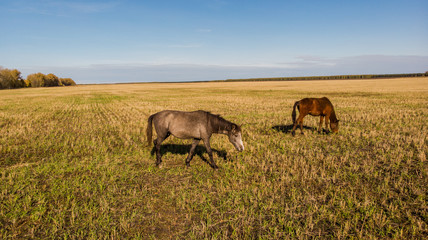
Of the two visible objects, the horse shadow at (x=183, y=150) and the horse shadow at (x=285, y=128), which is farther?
the horse shadow at (x=285, y=128)

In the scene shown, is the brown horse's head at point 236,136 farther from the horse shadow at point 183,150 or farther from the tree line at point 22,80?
the tree line at point 22,80

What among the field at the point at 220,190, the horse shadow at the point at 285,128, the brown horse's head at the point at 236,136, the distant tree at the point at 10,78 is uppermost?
the distant tree at the point at 10,78

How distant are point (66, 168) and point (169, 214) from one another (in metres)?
5.08

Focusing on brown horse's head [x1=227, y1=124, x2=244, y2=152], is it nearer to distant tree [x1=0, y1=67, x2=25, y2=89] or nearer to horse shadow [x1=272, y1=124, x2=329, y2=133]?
horse shadow [x1=272, y1=124, x2=329, y2=133]

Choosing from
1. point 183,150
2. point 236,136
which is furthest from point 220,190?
point 183,150

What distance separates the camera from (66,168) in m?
7.79

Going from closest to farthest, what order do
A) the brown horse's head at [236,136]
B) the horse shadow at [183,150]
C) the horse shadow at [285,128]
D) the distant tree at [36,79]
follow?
1. the brown horse's head at [236,136]
2. the horse shadow at [183,150]
3. the horse shadow at [285,128]
4. the distant tree at [36,79]

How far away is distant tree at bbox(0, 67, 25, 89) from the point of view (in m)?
99.4

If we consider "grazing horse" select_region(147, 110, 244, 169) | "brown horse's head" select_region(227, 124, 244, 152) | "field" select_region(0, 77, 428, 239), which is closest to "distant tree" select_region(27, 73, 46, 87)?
"field" select_region(0, 77, 428, 239)

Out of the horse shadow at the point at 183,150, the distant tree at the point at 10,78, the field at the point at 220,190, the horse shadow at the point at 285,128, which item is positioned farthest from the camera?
the distant tree at the point at 10,78

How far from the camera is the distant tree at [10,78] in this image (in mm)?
99375

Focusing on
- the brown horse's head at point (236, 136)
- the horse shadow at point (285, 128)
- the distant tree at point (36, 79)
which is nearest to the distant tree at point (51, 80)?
the distant tree at point (36, 79)

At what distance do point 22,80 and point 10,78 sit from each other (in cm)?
1442

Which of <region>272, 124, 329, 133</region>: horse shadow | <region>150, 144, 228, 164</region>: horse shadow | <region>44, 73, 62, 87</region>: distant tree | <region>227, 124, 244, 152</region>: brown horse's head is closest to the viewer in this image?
<region>227, 124, 244, 152</region>: brown horse's head
